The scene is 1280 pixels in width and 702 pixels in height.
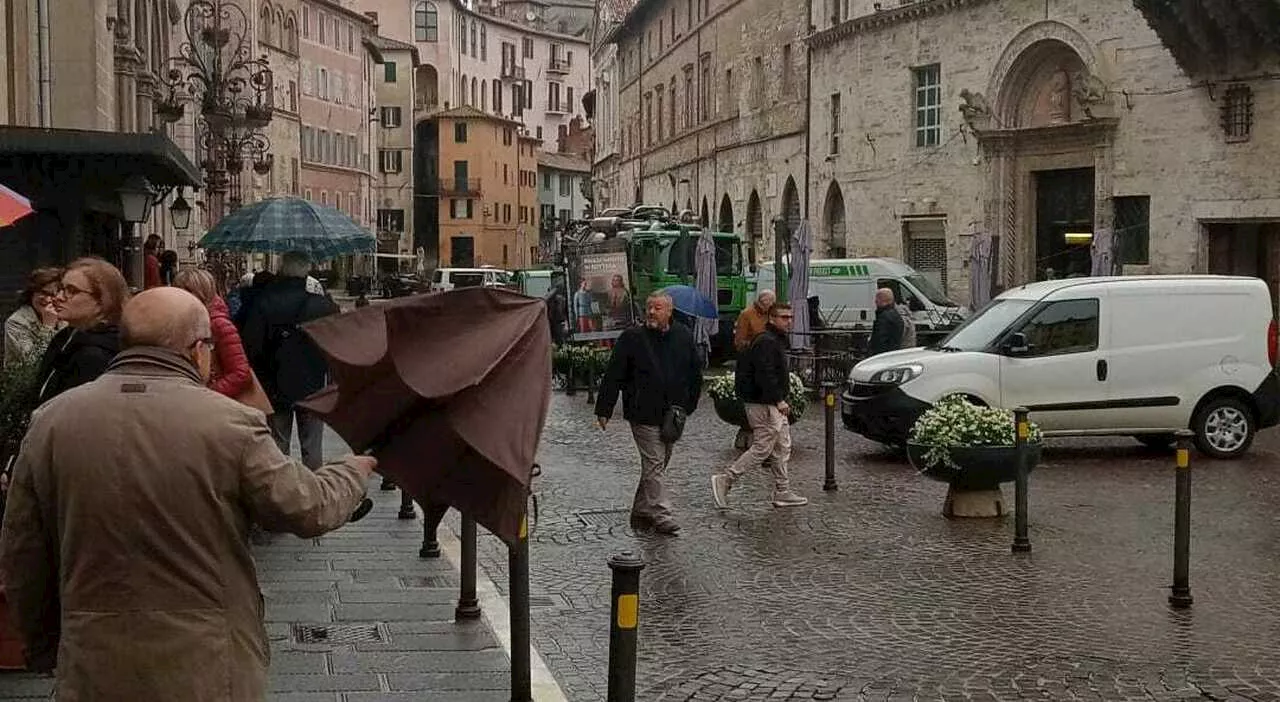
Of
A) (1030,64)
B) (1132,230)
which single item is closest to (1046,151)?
(1030,64)

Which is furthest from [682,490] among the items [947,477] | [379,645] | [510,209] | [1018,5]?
[510,209]

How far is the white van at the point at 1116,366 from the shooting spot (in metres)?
15.7

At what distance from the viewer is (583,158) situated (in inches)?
Answer: 4899

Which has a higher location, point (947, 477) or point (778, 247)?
point (778, 247)

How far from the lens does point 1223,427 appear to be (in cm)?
1614

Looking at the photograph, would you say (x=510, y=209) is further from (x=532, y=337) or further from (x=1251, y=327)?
(x=532, y=337)

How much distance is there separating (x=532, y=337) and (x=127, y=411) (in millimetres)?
1806

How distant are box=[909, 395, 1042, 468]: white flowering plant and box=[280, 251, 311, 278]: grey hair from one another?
15.5ft

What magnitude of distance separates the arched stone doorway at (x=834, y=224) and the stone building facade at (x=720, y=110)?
1634 mm

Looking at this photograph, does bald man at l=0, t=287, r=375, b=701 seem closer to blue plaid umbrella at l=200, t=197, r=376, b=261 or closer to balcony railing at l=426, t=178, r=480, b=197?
blue plaid umbrella at l=200, t=197, r=376, b=261

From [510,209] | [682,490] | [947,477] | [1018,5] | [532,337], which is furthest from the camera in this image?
[510,209]

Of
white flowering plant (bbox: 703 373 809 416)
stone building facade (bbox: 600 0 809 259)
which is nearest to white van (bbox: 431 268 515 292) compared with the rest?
stone building facade (bbox: 600 0 809 259)

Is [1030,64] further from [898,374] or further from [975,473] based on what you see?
[975,473]

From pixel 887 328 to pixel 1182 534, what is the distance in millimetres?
11517
